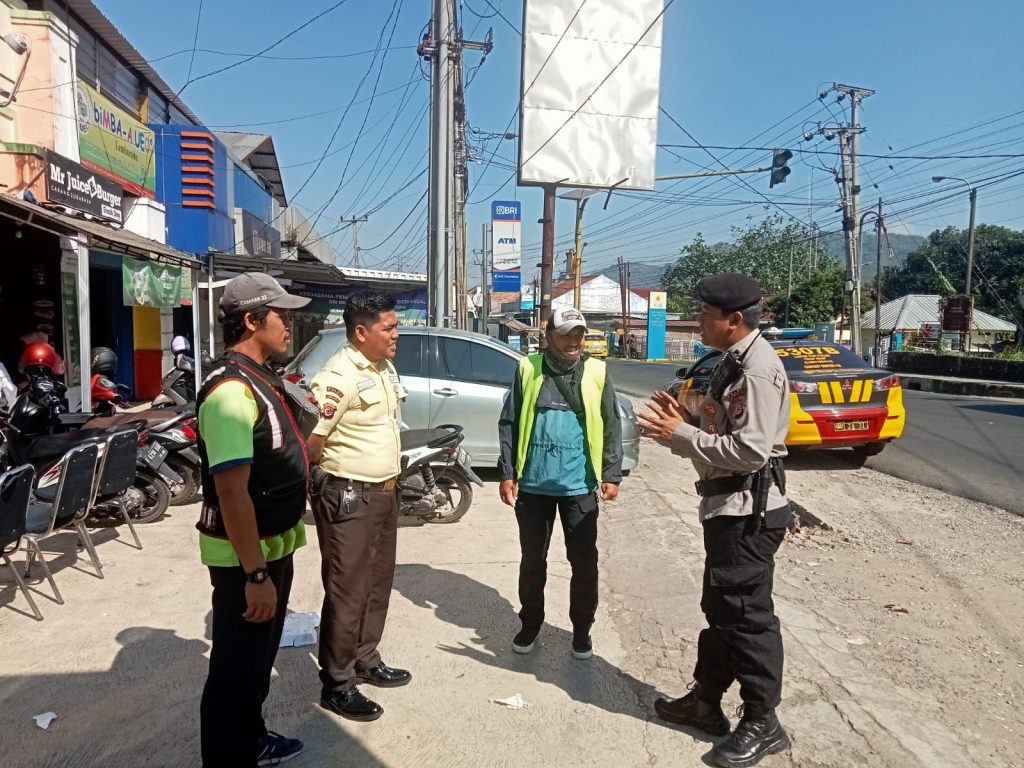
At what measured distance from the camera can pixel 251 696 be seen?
7.61 feet

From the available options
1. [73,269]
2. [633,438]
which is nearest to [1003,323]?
[633,438]

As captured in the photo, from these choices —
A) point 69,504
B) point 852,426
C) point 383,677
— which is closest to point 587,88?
point 852,426

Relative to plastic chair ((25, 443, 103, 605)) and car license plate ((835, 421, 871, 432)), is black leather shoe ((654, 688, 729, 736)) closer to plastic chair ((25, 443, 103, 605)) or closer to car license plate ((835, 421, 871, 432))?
plastic chair ((25, 443, 103, 605))

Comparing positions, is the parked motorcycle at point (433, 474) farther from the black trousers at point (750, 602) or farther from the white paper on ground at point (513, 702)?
the black trousers at point (750, 602)

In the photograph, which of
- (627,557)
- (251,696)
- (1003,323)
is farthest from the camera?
(1003,323)

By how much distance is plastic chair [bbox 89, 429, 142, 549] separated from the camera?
481cm

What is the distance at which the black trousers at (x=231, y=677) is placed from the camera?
226 cm

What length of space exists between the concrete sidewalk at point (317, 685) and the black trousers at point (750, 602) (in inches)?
14.5

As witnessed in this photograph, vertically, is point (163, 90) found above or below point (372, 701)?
above

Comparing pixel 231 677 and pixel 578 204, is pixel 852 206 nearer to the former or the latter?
pixel 578 204

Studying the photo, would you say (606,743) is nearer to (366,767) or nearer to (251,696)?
(366,767)

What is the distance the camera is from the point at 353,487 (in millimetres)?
2934

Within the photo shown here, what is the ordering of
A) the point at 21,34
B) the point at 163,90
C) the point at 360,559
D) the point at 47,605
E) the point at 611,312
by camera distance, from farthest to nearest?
the point at 611,312 < the point at 163,90 < the point at 21,34 < the point at 47,605 < the point at 360,559

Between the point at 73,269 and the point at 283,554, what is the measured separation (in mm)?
10141
